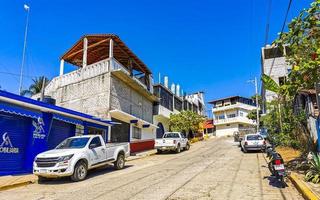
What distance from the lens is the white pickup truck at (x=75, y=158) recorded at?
36.0ft

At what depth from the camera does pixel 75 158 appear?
1136 centimetres

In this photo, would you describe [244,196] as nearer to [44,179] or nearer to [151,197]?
[151,197]

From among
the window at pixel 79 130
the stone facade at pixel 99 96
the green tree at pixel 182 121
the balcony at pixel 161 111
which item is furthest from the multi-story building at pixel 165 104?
the window at pixel 79 130

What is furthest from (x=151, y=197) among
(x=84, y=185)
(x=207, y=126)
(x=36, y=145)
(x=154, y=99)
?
(x=207, y=126)

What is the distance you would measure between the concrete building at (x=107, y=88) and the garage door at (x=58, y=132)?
183 inches

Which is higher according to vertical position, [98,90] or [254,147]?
[98,90]

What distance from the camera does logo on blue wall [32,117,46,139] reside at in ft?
48.4

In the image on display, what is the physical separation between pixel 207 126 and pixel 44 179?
67.6 m

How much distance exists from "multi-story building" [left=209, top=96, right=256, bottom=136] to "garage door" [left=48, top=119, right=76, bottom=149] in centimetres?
5355

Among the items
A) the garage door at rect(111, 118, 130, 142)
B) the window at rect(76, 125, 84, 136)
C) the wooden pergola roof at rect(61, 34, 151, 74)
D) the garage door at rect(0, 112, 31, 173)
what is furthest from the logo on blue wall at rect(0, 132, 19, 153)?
the wooden pergola roof at rect(61, 34, 151, 74)

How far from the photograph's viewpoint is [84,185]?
33.9ft

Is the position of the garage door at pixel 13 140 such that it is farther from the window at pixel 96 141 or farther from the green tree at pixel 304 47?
the green tree at pixel 304 47

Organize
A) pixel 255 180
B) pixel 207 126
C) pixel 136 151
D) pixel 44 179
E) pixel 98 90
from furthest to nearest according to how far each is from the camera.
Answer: pixel 207 126 → pixel 136 151 → pixel 98 90 → pixel 44 179 → pixel 255 180

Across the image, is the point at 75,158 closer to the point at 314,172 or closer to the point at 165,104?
the point at 314,172
